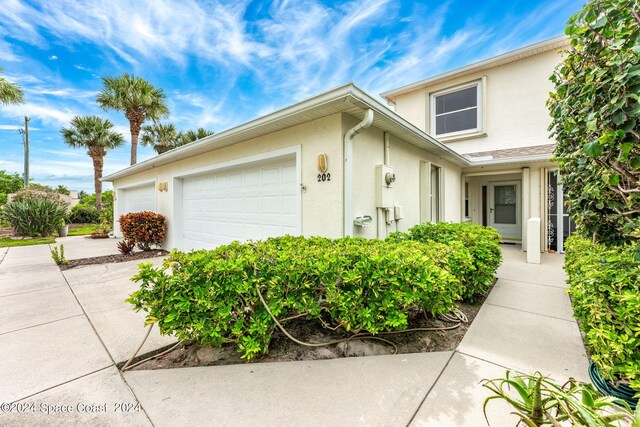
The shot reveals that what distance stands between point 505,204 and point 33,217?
20260 mm

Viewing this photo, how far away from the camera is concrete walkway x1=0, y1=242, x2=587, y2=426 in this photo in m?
1.85

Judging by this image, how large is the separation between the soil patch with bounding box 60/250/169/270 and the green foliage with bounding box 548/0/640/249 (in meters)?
9.33

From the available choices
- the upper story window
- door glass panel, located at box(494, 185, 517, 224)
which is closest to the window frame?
the upper story window

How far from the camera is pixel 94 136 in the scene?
58.6 feet

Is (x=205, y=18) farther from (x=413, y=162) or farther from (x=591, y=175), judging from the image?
(x=591, y=175)

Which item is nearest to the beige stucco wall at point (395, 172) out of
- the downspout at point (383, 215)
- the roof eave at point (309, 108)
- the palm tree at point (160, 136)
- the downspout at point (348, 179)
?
the downspout at point (383, 215)

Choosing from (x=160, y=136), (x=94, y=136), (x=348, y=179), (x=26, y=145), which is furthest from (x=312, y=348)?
(x=26, y=145)

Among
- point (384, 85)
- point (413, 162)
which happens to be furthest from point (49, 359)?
point (384, 85)

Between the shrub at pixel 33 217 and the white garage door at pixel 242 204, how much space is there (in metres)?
9.79

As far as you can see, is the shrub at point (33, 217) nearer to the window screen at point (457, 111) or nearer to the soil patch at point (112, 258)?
the soil patch at point (112, 258)

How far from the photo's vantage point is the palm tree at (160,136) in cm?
1898

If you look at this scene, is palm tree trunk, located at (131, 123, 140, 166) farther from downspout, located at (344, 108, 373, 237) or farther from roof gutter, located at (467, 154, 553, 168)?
roof gutter, located at (467, 154, 553, 168)

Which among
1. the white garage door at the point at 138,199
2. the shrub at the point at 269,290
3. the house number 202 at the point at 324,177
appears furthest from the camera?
the white garage door at the point at 138,199

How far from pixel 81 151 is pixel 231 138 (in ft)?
65.3
